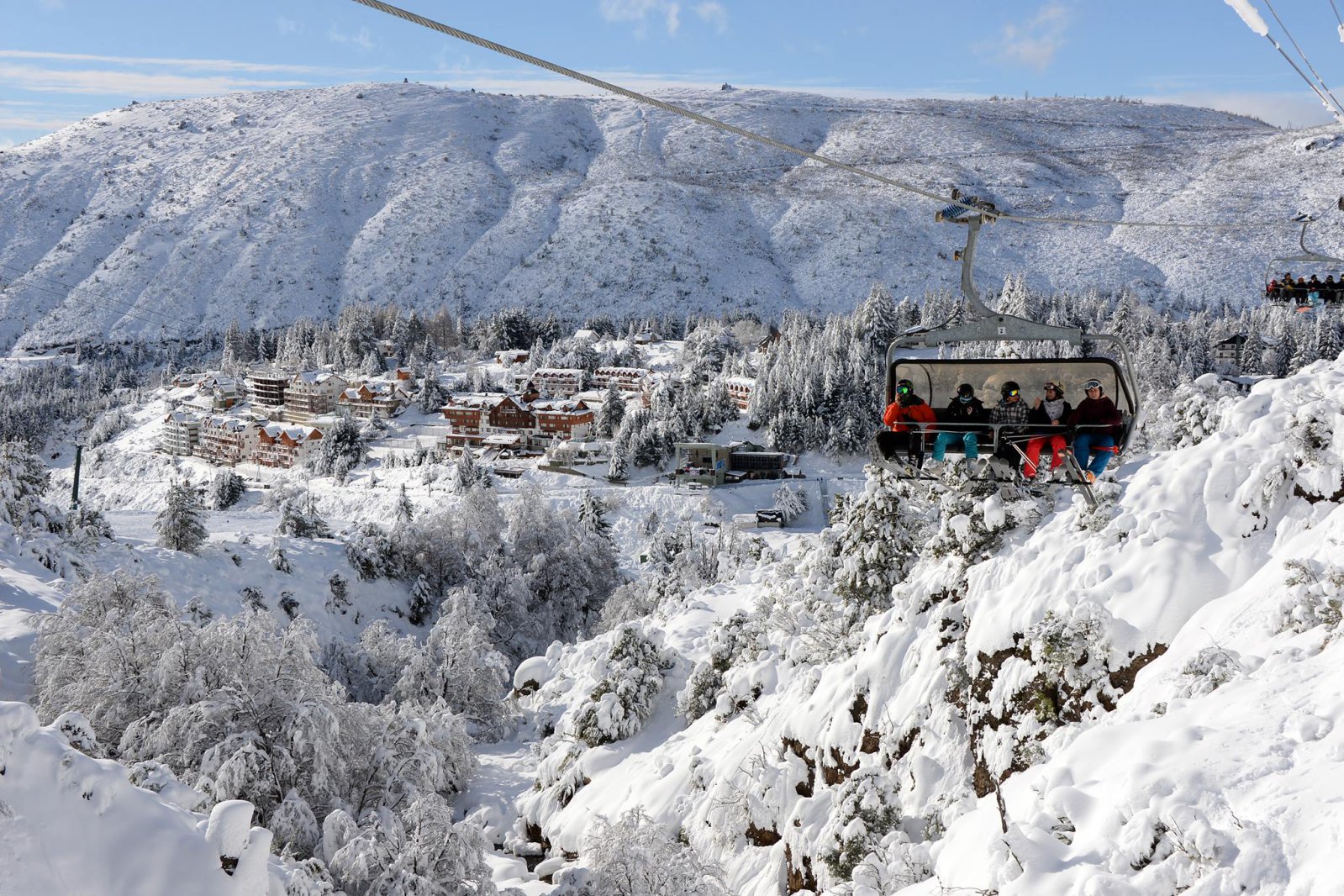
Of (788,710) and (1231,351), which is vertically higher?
(1231,351)

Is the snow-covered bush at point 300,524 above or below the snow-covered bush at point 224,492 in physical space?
above

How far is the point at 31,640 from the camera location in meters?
28.8

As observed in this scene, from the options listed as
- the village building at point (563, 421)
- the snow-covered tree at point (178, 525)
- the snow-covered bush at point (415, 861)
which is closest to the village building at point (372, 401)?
the village building at point (563, 421)

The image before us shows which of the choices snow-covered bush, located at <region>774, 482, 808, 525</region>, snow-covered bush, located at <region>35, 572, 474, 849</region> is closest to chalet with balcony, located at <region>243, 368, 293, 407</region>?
snow-covered bush, located at <region>774, 482, 808, 525</region>

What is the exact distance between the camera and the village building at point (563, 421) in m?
89.8

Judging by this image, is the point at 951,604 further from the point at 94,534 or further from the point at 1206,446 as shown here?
the point at 94,534

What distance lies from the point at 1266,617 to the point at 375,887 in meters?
14.7

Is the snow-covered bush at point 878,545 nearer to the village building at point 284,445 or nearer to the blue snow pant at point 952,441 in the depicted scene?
the blue snow pant at point 952,441

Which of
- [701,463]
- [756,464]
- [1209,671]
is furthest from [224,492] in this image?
[1209,671]

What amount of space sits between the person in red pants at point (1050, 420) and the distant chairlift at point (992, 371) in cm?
10

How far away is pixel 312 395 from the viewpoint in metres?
110

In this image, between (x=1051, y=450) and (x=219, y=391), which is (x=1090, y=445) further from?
(x=219, y=391)

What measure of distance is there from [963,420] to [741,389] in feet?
274

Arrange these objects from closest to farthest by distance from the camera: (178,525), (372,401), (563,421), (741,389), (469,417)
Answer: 1. (178,525)
2. (563,421)
3. (469,417)
4. (741,389)
5. (372,401)
